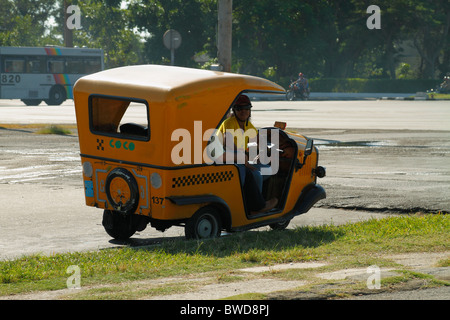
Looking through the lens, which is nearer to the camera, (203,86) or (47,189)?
(203,86)

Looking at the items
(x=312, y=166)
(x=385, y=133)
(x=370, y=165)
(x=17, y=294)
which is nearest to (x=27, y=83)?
(x=385, y=133)

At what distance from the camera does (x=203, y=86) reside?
8.60 metres

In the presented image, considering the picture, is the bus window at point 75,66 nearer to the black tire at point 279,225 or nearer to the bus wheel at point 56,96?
the bus wheel at point 56,96

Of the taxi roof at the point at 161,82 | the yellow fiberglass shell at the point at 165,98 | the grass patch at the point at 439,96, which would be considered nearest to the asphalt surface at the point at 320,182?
the yellow fiberglass shell at the point at 165,98

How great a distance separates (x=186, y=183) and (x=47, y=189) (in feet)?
17.9

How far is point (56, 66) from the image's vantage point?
46156 mm

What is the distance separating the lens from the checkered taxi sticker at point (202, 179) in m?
8.52

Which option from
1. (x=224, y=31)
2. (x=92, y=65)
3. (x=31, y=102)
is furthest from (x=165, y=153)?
(x=92, y=65)

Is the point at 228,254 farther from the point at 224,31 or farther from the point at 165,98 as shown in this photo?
the point at 224,31

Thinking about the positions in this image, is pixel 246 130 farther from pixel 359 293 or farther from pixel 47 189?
pixel 47 189

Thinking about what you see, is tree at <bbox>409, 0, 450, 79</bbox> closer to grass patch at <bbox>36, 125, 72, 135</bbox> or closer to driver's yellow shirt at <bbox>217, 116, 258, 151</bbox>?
grass patch at <bbox>36, 125, 72, 135</bbox>
